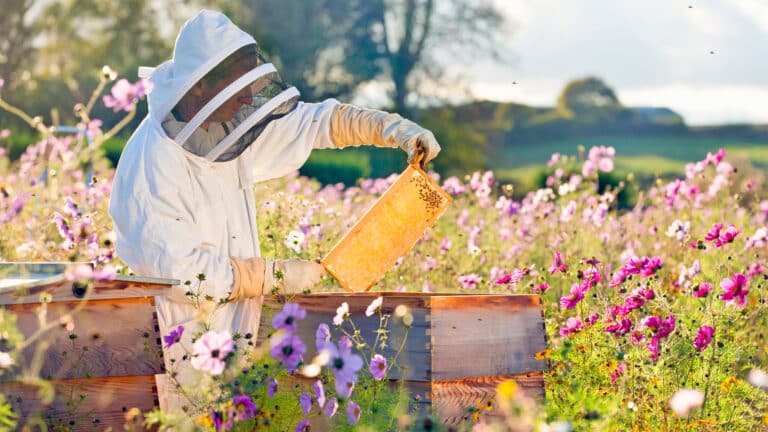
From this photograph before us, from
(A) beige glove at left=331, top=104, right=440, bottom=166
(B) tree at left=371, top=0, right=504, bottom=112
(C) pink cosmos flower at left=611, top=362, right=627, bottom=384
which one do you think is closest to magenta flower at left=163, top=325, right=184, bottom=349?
(A) beige glove at left=331, top=104, right=440, bottom=166

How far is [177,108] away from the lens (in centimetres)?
337

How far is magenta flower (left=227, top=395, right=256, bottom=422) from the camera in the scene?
2.51 metres

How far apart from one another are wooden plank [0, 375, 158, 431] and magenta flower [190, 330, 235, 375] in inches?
28.4

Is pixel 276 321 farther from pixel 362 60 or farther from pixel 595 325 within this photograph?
pixel 362 60

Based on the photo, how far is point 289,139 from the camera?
394 centimetres

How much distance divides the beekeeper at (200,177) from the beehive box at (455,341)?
0.22m

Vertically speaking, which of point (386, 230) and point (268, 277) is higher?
point (386, 230)

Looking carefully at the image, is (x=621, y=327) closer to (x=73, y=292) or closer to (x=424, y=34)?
(x=73, y=292)

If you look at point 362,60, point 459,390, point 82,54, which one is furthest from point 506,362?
point 82,54

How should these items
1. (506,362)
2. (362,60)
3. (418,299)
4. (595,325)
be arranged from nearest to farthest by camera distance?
(418,299) → (506,362) → (595,325) → (362,60)

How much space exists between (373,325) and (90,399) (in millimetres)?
957

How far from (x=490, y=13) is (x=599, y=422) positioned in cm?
1984

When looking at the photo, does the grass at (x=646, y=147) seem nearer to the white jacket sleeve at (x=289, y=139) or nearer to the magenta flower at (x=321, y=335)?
the white jacket sleeve at (x=289, y=139)

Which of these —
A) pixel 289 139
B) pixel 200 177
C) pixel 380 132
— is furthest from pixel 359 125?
pixel 200 177
